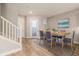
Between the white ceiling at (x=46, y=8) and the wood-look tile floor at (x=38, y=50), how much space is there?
75cm

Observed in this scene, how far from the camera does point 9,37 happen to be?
305 cm

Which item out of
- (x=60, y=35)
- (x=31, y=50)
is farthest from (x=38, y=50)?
(x=60, y=35)

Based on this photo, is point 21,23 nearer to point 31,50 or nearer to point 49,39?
point 31,50

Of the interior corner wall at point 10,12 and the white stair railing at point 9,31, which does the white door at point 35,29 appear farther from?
the interior corner wall at point 10,12

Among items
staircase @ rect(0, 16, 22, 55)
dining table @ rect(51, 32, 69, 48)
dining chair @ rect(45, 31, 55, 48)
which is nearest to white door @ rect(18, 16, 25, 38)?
staircase @ rect(0, 16, 22, 55)

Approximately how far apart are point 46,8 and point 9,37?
1181 mm

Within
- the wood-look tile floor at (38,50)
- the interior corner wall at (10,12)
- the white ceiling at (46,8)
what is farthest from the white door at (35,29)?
the interior corner wall at (10,12)

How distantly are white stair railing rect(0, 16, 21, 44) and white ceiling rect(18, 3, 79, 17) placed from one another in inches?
17.0

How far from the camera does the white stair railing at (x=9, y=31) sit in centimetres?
289

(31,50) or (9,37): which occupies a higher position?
(9,37)

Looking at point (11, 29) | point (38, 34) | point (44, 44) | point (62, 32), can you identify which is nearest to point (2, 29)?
point (11, 29)

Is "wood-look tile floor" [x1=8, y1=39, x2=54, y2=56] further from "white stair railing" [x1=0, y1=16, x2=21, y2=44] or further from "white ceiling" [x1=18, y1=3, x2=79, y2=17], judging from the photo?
"white ceiling" [x1=18, y1=3, x2=79, y2=17]

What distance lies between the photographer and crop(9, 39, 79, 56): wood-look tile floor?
9.89 ft

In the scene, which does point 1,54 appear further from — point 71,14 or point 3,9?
point 71,14
